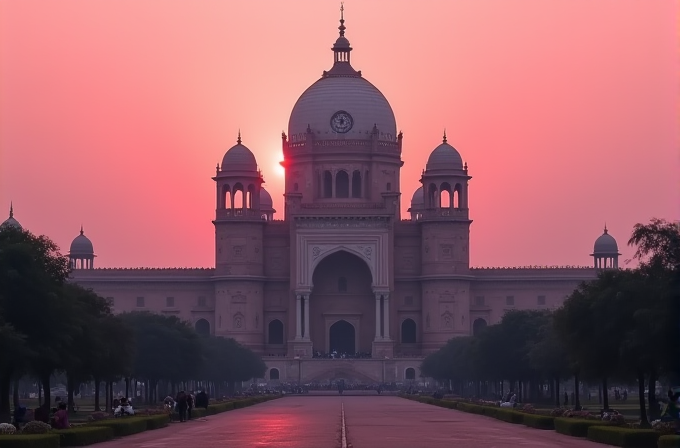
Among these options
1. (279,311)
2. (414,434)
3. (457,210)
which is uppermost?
(457,210)

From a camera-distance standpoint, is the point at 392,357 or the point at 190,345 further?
the point at 392,357

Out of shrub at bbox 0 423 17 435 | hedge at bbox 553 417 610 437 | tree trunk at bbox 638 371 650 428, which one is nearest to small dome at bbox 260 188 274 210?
tree trunk at bbox 638 371 650 428

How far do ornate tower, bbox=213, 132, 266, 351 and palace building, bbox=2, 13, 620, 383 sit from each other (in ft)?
0.28

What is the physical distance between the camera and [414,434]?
42.3 m

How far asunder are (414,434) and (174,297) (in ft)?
311

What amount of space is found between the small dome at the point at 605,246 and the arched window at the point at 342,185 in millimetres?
24023

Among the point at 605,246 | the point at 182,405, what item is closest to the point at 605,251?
the point at 605,246

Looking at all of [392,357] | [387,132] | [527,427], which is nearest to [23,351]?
[527,427]

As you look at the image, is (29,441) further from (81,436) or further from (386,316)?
(386,316)

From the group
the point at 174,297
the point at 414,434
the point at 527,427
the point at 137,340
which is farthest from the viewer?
the point at 174,297

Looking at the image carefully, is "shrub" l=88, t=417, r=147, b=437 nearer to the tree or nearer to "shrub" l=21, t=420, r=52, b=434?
"shrub" l=21, t=420, r=52, b=434

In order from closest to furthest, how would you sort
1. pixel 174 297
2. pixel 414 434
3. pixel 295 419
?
1. pixel 414 434
2. pixel 295 419
3. pixel 174 297

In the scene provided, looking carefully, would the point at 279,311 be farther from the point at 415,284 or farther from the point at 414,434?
the point at 414,434

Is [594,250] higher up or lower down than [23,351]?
higher up
